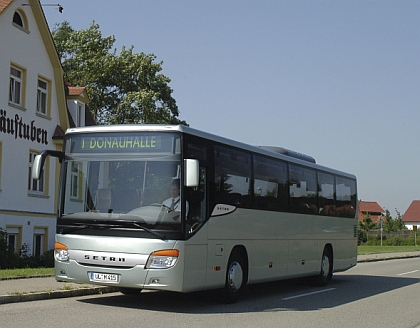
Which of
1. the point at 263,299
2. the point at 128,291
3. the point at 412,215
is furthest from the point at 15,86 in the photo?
the point at 412,215

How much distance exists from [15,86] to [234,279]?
16023mm

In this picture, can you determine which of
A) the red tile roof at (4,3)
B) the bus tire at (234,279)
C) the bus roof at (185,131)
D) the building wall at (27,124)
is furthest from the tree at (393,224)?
the bus tire at (234,279)

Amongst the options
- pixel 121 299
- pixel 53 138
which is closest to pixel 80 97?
pixel 53 138

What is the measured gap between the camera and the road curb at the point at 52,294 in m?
12.0

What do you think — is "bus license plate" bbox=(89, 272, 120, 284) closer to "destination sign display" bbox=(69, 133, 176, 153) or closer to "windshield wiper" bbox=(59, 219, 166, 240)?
"windshield wiper" bbox=(59, 219, 166, 240)

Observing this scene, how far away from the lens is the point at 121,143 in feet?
38.8

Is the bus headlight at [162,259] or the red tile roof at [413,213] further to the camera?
the red tile roof at [413,213]

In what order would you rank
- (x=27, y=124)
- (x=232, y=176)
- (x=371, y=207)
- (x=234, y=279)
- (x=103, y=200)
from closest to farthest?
(x=103, y=200), (x=234, y=279), (x=232, y=176), (x=27, y=124), (x=371, y=207)

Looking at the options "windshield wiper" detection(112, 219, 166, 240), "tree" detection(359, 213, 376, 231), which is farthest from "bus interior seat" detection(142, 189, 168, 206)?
"tree" detection(359, 213, 376, 231)

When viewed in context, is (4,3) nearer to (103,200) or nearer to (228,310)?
(103,200)

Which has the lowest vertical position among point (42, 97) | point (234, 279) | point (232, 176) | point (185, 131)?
point (234, 279)

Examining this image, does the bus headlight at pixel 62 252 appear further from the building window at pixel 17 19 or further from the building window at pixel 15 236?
the building window at pixel 17 19

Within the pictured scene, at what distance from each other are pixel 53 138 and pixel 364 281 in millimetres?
14178

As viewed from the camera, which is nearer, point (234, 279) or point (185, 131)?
point (185, 131)
